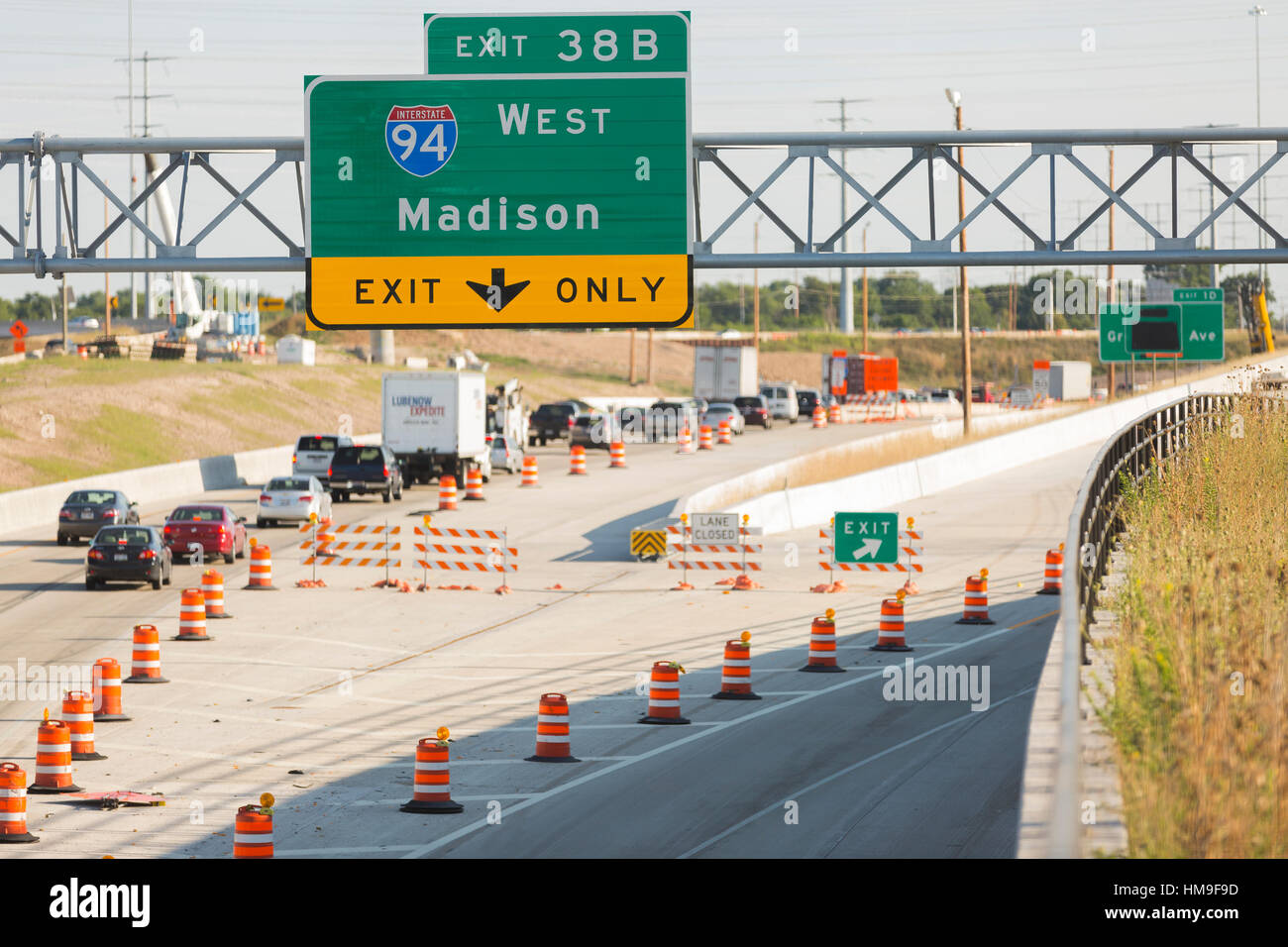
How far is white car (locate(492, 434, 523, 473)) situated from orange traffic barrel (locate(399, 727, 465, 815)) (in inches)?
1641

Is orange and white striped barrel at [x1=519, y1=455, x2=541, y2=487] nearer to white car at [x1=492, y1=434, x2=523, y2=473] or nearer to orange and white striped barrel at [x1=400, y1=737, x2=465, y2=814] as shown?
white car at [x1=492, y1=434, x2=523, y2=473]

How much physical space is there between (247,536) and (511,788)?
25689 mm

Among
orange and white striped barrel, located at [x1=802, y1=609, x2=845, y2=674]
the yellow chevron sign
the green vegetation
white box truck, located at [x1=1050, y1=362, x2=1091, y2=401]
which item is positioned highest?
white box truck, located at [x1=1050, y1=362, x2=1091, y2=401]

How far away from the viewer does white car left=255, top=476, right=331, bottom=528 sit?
42.6 meters

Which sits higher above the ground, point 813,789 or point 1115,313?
point 1115,313

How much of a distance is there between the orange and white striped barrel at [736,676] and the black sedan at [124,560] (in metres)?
13.9

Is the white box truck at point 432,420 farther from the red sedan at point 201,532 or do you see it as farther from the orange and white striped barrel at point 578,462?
the red sedan at point 201,532

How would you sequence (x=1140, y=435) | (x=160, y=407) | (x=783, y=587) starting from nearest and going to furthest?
1. (x=1140, y=435)
2. (x=783, y=587)
3. (x=160, y=407)

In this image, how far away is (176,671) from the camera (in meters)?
23.9

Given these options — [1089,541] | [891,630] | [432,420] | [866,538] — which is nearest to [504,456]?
[432,420]

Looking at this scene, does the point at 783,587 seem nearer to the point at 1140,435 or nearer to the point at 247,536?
the point at 1140,435

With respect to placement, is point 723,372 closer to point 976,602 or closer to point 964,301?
point 964,301

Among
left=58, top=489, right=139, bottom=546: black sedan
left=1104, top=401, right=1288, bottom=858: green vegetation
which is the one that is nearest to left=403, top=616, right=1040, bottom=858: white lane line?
left=1104, top=401, right=1288, bottom=858: green vegetation
